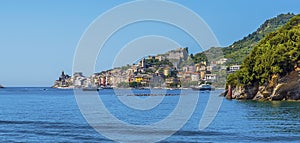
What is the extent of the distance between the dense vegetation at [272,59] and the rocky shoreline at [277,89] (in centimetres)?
110

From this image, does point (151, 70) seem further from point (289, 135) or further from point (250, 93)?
point (289, 135)

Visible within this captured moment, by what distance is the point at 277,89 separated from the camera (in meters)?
103

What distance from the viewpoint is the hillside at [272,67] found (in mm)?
101688

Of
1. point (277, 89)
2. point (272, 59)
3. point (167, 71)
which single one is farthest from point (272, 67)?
point (167, 71)

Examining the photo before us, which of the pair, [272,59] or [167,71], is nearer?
[272,59]

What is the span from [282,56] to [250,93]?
12.7 metres

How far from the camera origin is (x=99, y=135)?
43781mm

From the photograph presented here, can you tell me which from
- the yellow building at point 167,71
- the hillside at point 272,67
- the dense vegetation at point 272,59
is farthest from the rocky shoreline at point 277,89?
the yellow building at point 167,71

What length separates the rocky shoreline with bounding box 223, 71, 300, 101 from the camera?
100 meters

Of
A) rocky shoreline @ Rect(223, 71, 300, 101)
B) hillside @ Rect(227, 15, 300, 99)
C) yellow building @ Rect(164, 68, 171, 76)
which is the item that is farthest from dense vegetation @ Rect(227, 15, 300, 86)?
yellow building @ Rect(164, 68, 171, 76)

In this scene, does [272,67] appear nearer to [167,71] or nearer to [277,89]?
[277,89]

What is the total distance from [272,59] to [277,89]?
670 centimetres

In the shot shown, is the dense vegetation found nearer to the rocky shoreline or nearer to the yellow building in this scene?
the rocky shoreline

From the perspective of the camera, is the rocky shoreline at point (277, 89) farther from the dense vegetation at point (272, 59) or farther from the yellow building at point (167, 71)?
the yellow building at point (167, 71)
